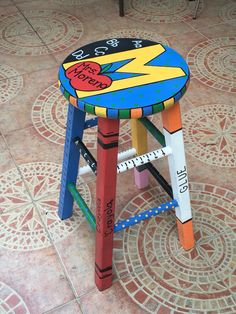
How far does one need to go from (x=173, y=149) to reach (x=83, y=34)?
1.50 meters

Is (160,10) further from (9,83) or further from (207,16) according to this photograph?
(9,83)

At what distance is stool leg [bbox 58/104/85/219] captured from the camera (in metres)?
1.17

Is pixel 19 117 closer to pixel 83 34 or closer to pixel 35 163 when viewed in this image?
pixel 35 163

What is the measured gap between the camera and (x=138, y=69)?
3.50 feet

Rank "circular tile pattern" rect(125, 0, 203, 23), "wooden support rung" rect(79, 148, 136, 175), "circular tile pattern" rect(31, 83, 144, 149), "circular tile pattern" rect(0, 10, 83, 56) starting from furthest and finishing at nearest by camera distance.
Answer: "circular tile pattern" rect(125, 0, 203, 23), "circular tile pattern" rect(0, 10, 83, 56), "circular tile pattern" rect(31, 83, 144, 149), "wooden support rung" rect(79, 148, 136, 175)

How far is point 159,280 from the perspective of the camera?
126cm

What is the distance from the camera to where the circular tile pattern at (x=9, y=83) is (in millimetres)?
1996

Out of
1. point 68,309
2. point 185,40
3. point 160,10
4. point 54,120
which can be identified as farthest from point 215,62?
point 68,309

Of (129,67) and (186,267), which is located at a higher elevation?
(129,67)

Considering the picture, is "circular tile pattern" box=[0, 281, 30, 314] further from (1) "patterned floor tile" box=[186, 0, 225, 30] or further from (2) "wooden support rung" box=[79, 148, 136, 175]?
(1) "patterned floor tile" box=[186, 0, 225, 30]

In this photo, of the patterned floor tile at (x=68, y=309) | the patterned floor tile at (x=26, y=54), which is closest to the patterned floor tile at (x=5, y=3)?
the patterned floor tile at (x=26, y=54)

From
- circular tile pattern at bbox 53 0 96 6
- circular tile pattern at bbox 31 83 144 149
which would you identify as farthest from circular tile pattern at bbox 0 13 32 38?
circular tile pattern at bbox 31 83 144 149

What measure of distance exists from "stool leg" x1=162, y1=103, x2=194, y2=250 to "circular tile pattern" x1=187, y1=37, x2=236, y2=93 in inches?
36.2

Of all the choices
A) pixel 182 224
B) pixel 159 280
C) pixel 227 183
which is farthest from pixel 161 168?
pixel 159 280
